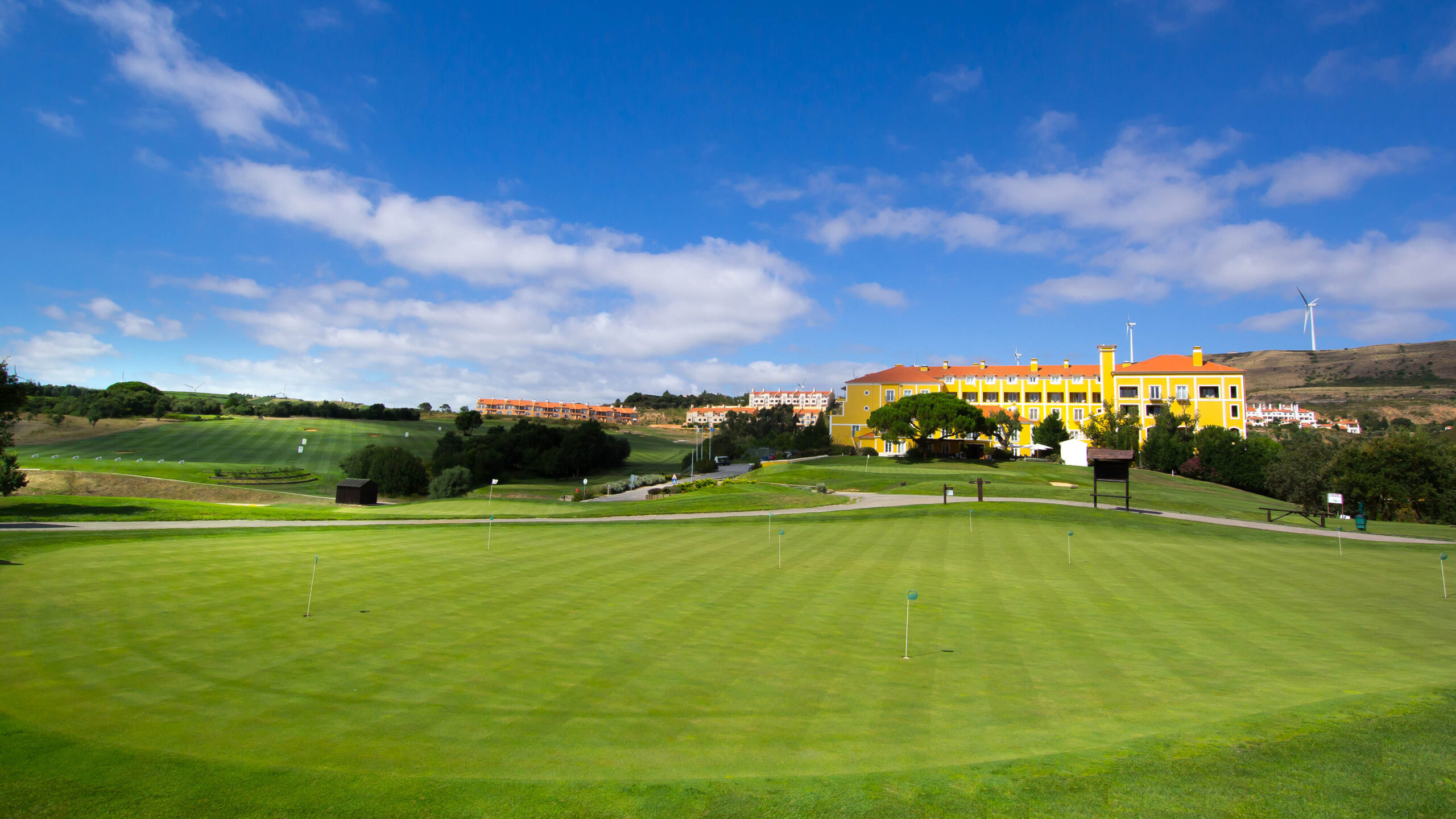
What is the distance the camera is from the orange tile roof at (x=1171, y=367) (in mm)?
84812

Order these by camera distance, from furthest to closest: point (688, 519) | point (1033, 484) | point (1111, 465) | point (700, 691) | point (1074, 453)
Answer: point (1074, 453), point (1033, 484), point (1111, 465), point (688, 519), point (700, 691)

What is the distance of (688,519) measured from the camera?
119ft

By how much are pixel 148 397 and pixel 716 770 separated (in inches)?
5507

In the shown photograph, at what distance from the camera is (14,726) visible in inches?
274

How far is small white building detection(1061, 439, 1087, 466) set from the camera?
74750 millimetres

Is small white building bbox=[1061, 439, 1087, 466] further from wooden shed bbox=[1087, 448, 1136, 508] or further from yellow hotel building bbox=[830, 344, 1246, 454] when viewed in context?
wooden shed bbox=[1087, 448, 1136, 508]

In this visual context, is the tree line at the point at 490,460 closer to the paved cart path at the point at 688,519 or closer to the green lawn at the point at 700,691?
the paved cart path at the point at 688,519

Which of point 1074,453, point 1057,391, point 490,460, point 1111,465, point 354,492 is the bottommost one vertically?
point 354,492

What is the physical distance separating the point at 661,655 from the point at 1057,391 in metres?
98.7

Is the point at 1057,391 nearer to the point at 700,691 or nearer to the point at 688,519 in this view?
the point at 688,519

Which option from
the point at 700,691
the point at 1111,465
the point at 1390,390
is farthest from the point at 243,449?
the point at 1390,390

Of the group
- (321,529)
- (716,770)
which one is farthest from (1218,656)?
(321,529)

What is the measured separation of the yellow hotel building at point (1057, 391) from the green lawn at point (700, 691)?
72.5m

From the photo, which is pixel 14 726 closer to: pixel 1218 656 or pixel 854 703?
pixel 854 703
